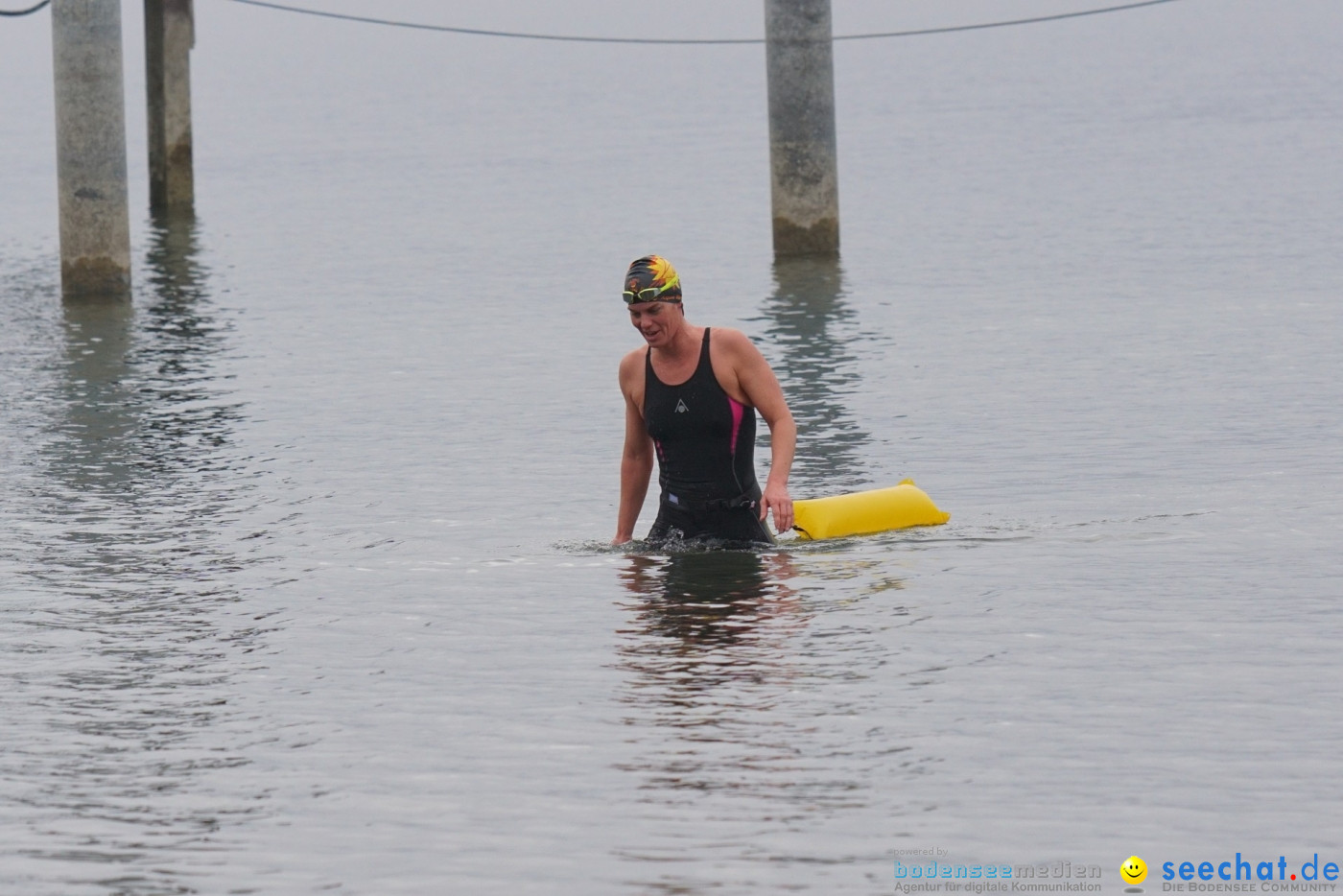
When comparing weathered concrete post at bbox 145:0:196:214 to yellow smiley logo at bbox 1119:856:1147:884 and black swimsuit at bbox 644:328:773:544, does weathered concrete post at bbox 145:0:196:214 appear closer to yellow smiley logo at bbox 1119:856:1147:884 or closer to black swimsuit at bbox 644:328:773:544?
black swimsuit at bbox 644:328:773:544

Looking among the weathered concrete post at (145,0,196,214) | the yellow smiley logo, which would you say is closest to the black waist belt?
the yellow smiley logo

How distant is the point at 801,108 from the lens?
72.9ft

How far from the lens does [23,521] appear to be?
Result: 11.6 meters

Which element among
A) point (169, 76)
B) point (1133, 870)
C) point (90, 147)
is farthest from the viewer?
point (169, 76)

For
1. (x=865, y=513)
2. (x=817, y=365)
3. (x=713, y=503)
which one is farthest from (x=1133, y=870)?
(x=817, y=365)

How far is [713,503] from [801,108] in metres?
12.9

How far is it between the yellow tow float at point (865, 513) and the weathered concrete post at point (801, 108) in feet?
36.9

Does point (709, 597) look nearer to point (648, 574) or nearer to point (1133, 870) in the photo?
point (648, 574)

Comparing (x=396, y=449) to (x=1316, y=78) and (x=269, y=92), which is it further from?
(x=269, y=92)

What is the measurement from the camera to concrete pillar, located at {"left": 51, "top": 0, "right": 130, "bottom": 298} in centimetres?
2003

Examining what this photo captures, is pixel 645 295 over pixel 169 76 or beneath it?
beneath

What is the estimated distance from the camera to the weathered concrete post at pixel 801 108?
21859 mm

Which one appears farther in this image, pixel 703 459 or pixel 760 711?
pixel 703 459

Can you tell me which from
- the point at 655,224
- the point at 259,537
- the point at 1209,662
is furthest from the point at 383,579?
the point at 655,224
